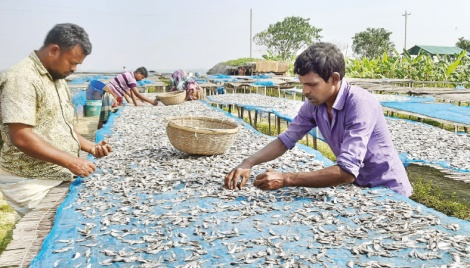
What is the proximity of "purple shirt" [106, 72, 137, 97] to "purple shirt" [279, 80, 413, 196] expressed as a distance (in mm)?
5071

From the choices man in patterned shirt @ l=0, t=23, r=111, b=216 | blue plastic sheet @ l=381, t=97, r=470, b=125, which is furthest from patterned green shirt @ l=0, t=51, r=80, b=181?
blue plastic sheet @ l=381, t=97, r=470, b=125

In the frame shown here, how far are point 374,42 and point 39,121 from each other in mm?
42739

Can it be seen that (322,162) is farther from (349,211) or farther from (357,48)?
(357,48)

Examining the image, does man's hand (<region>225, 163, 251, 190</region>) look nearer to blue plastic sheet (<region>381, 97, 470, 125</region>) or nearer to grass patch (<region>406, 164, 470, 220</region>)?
grass patch (<region>406, 164, 470, 220</region>)

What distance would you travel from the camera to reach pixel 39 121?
2.16m

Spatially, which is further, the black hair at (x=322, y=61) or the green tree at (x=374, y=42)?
the green tree at (x=374, y=42)

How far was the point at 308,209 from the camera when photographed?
1.88 m

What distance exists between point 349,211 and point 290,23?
40.1 metres

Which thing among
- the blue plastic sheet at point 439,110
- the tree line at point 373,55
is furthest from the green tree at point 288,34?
the blue plastic sheet at point 439,110

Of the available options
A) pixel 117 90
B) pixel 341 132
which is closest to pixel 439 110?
pixel 341 132

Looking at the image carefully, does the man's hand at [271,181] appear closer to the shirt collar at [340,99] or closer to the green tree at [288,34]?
the shirt collar at [340,99]

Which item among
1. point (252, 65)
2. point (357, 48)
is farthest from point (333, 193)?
point (357, 48)

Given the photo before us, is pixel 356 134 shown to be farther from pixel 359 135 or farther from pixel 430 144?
pixel 430 144

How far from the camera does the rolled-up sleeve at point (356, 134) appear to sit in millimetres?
1905
